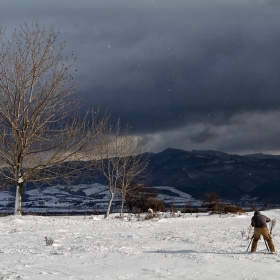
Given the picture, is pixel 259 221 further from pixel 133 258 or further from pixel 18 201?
pixel 18 201

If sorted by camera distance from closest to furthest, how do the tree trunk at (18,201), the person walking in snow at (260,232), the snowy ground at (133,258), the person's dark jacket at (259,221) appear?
1. the snowy ground at (133,258)
2. the person walking in snow at (260,232)
3. the person's dark jacket at (259,221)
4. the tree trunk at (18,201)

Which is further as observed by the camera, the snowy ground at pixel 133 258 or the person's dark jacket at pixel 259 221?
the person's dark jacket at pixel 259 221

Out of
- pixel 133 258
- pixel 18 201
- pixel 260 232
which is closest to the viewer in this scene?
pixel 133 258

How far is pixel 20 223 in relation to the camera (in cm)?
1725

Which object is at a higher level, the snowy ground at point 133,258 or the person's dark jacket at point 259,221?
the person's dark jacket at point 259,221

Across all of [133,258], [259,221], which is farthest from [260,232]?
[133,258]

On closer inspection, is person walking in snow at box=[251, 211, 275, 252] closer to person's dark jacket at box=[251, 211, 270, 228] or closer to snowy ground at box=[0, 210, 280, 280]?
person's dark jacket at box=[251, 211, 270, 228]

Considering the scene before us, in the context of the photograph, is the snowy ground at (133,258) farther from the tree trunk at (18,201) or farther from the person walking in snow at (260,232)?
the tree trunk at (18,201)

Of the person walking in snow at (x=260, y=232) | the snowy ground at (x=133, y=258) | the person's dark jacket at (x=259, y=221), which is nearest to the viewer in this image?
the snowy ground at (x=133, y=258)

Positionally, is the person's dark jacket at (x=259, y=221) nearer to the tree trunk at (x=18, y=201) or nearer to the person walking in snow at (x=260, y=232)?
the person walking in snow at (x=260, y=232)

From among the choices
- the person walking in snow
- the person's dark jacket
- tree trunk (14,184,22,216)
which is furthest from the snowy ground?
tree trunk (14,184,22,216)

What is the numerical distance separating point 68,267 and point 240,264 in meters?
3.44

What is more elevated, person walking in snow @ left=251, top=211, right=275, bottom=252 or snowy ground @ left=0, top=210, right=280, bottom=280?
person walking in snow @ left=251, top=211, right=275, bottom=252

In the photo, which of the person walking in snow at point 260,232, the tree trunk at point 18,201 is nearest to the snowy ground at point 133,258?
the person walking in snow at point 260,232
